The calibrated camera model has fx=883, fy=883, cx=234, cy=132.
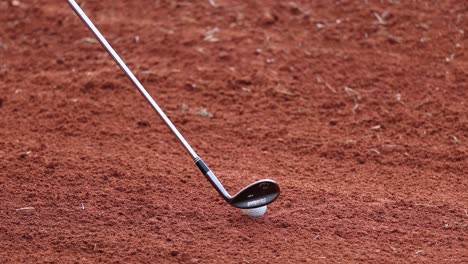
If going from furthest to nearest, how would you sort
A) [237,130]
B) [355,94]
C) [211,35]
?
1. [211,35]
2. [355,94]
3. [237,130]

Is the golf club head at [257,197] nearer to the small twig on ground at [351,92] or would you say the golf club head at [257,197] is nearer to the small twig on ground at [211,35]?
the small twig on ground at [351,92]

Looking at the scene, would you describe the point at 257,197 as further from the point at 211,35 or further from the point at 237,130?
the point at 211,35

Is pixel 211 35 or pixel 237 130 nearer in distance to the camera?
pixel 237 130

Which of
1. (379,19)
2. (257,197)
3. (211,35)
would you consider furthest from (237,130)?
(379,19)

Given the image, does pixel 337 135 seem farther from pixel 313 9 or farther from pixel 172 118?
pixel 313 9

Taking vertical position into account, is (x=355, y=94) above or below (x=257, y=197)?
below

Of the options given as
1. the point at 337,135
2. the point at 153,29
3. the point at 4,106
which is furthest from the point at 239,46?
the point at 4,106
